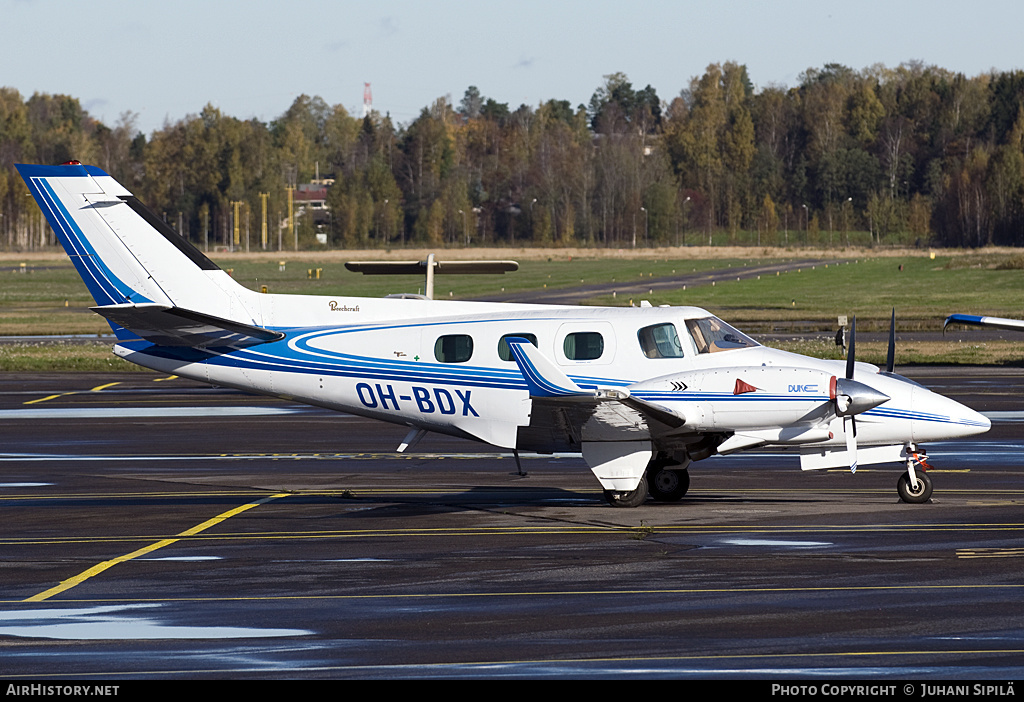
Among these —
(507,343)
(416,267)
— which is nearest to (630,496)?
(507,343)

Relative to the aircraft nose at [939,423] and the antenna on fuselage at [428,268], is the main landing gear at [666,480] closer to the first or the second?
the aircraft nose at [939,423]

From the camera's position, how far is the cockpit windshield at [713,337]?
17.4 meters

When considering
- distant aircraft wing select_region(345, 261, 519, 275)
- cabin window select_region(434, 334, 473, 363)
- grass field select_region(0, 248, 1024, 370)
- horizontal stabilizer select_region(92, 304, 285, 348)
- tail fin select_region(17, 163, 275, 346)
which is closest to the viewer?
horizontal stabilizer select_region(92, 304, 285, 348)

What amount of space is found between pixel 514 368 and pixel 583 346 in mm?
1046

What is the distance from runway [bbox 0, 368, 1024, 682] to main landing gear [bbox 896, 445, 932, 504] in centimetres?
18

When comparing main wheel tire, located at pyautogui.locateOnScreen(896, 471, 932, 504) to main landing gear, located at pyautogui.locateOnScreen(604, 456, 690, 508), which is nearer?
main wheel tire, located at pyautogui.locateOnScreen(896, 471, 932, 504)

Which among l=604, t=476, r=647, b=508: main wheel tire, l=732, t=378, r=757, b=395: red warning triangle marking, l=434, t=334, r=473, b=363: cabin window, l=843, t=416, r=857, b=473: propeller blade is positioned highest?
l=434, t=334, r=473, b=363: cabin window

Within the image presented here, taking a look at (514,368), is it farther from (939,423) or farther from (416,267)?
(416,267)

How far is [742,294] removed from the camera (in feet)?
255

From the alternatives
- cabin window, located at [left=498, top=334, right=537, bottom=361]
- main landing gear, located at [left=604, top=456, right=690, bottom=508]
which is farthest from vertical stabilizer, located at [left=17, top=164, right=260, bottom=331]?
main landing gear, located at [left=604, top=456, right=690, bottom=508]

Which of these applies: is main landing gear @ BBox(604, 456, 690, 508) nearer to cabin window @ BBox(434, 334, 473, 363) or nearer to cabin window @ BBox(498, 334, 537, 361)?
cabin window @ BBox(498, 334, 537, 361)

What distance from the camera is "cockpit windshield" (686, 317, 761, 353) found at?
17.4 metres

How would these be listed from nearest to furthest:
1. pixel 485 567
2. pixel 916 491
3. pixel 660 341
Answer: pixel 485 567 < pixel 916 491 < pixel 660 341

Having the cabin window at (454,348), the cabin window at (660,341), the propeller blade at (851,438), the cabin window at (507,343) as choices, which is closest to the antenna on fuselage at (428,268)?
the cabin window at (454,348)
